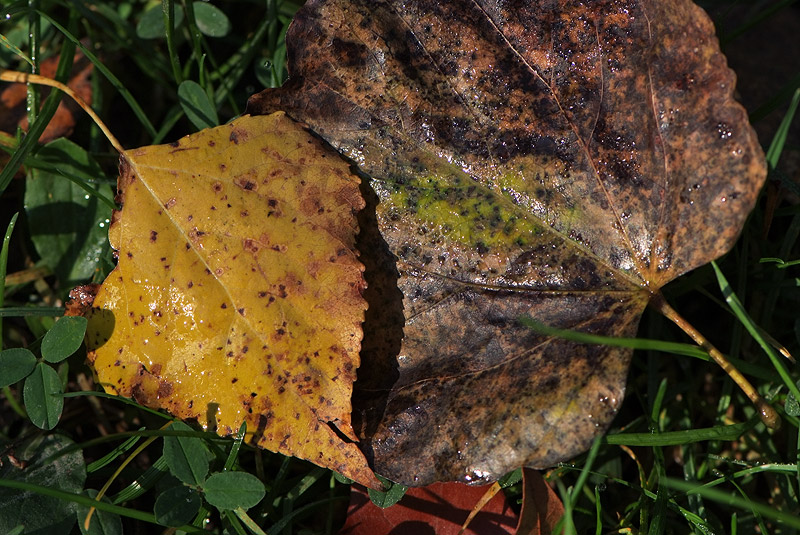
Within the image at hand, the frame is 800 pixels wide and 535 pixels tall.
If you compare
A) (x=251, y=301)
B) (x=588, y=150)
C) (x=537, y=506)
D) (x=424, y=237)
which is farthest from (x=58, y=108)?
(x=537, y=506)

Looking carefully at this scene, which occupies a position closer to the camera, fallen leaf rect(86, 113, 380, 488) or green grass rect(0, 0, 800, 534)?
fallen leaf rect(86, 113, 380, 488)

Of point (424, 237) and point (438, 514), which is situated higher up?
point (424, 237)

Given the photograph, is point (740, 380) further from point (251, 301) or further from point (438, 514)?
point (251, 301)

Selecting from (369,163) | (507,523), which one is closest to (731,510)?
(507,523)

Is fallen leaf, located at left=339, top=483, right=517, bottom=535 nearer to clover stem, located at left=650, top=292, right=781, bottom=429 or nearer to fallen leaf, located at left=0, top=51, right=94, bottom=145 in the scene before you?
clover stem, located at left=650, top=292, right=781, bottom=429

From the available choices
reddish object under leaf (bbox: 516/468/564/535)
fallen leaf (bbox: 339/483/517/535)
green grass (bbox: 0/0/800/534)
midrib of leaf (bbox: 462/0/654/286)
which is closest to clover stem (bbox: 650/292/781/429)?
green grass (bbox: 0/0/800/534)

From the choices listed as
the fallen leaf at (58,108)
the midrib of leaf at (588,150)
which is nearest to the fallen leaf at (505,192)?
the midrib of leaf at (588,150)

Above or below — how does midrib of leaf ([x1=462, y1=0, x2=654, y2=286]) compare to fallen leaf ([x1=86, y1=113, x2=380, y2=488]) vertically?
above
